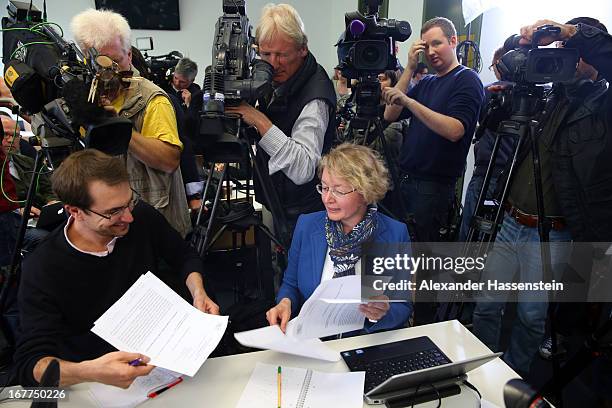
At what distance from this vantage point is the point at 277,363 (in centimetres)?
96

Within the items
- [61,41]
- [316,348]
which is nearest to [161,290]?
[316,348]

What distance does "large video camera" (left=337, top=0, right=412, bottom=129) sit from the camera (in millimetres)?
1563

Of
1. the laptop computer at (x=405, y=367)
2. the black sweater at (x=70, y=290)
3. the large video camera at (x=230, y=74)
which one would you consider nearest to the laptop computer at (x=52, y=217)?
the black sweater at (x=70, y=290)

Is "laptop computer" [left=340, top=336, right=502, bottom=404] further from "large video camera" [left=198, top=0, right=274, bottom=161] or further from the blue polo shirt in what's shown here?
the blue polo shirt

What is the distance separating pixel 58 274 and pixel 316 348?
69cm

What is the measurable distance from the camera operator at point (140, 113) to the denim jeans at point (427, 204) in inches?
44.7

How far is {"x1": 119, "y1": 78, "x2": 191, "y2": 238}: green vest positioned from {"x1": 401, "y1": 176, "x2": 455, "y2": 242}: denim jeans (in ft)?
3.50

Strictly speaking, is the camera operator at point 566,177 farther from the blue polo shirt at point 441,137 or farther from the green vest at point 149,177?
the green vest at point 149,177

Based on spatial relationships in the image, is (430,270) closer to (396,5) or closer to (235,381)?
(235,381)

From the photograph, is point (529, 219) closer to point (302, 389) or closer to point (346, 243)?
point (346, 243)

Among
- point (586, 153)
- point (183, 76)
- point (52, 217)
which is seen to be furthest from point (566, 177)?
point (183, 76)

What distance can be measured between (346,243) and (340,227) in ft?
0.20

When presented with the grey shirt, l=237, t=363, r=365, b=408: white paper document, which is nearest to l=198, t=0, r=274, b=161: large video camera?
the grey shirt

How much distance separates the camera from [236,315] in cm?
145
